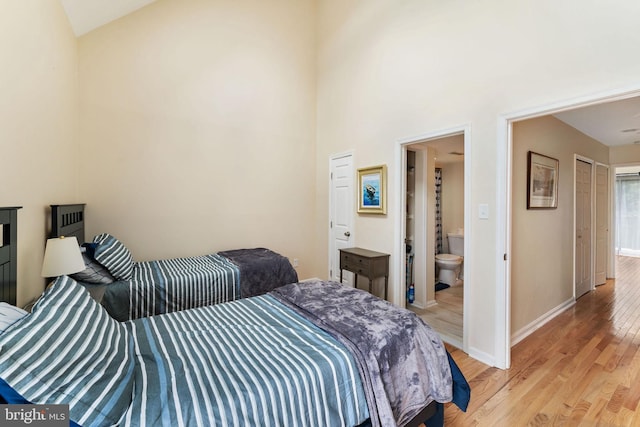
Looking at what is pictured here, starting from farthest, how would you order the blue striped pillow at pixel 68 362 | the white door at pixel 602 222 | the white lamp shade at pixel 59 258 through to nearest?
the white door at pixel 602 222
the white lamp shade at pixel 59 258
the blue striped pillow at pixel 68 362

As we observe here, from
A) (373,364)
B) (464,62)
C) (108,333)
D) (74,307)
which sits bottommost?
(373,364)

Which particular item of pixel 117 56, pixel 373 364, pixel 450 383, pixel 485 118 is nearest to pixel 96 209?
pixel 117 56

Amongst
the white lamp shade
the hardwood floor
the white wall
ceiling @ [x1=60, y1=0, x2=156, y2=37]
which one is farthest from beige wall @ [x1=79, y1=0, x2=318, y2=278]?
the hardwood floor

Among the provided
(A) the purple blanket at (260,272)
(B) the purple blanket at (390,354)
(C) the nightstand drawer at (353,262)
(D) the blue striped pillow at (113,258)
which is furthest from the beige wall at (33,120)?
(C) the nightstand drawer at (353,262)

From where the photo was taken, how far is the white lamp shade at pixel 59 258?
175 centimetres

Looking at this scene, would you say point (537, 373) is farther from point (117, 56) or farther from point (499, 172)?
point (117, 56)

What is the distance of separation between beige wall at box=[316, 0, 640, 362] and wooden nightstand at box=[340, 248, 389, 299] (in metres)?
0.12

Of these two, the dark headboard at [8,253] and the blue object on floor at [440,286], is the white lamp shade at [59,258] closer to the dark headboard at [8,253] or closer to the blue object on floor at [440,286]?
the dark headboard at [8,253]

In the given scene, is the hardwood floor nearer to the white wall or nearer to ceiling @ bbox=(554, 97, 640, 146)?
ceiling @ bbox=(554, 97, 640, 146)

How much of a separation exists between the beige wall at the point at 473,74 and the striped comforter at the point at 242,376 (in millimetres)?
1808

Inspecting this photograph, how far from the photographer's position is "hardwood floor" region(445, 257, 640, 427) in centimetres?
186

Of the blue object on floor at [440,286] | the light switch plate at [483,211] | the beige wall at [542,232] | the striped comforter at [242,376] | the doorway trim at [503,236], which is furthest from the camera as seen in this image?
the blue object on floor at [440,286]

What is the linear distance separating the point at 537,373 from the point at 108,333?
2963 millimetres

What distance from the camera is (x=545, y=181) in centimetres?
314
